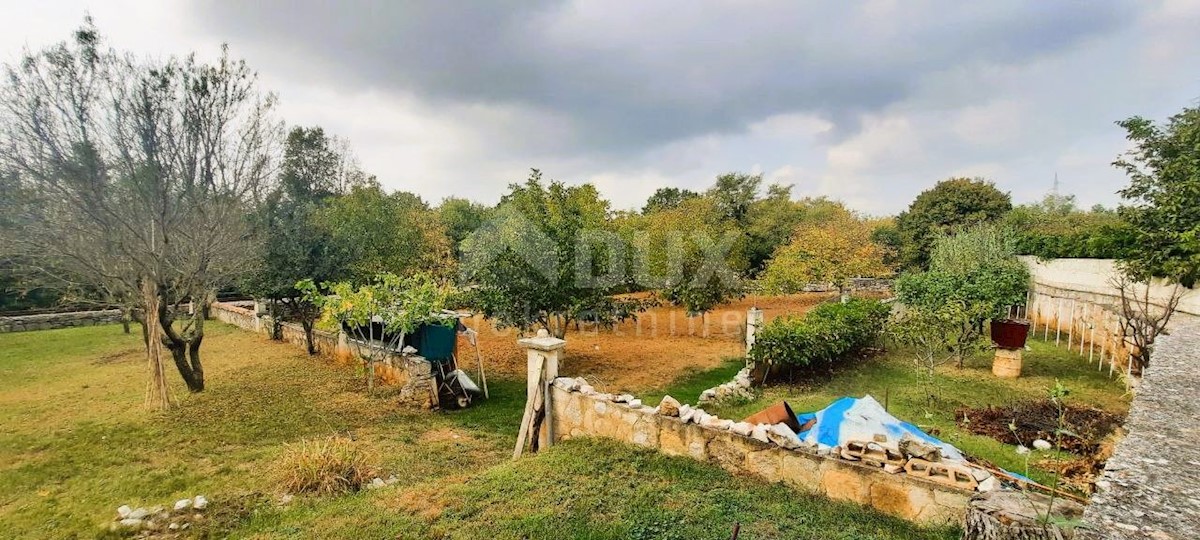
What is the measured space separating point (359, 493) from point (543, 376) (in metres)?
2.01

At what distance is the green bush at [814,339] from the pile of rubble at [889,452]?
12.5ft

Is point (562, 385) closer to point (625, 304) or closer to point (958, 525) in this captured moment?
point (958, 525)

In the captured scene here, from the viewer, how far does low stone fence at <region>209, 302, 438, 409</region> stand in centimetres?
741

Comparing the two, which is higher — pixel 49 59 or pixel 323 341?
pixel 49 59

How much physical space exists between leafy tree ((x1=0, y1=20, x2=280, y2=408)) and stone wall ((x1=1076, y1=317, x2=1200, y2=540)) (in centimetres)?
950

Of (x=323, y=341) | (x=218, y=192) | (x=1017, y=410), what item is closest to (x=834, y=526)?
(x=1017, y=410)

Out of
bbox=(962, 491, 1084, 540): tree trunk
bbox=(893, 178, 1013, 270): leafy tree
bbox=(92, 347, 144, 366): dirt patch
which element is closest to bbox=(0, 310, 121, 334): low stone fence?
bbox=(92, 347, 144, 366): dirt patch

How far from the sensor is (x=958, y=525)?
10.0ft

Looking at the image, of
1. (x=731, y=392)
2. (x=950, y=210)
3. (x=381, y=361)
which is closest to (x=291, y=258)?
(x=381, y=361)

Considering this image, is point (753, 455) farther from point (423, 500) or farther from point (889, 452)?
point (423, 500)

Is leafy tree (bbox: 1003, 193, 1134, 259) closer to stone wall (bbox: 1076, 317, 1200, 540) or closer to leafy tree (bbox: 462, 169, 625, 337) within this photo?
stone wall (bbox: 1076, 317, 1200, 540)

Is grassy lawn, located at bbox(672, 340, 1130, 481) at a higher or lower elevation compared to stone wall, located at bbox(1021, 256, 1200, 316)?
lower

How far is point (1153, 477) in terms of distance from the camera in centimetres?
197

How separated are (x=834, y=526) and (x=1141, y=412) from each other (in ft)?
6.47
